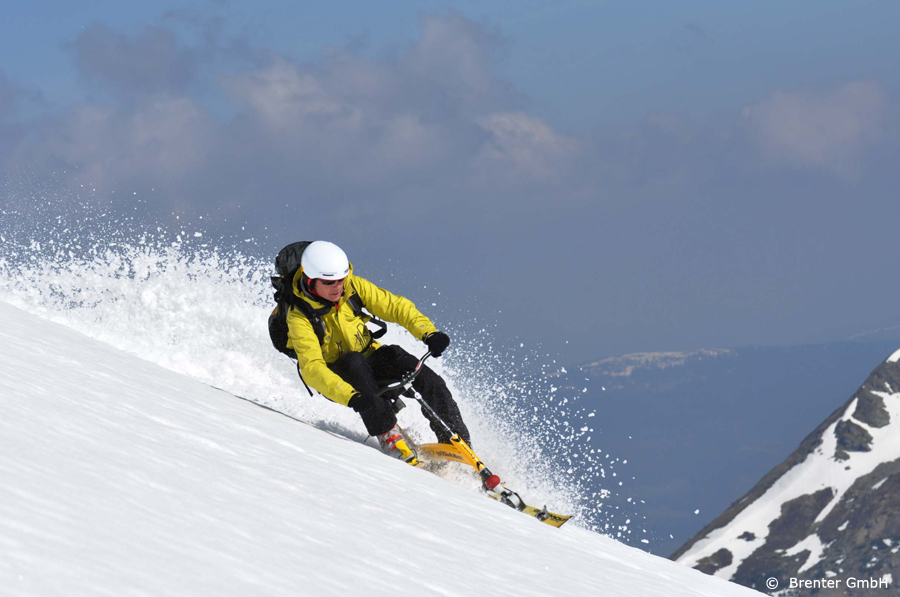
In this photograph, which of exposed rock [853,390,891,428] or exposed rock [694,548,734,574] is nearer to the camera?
exposed rock [694,548,734,574]

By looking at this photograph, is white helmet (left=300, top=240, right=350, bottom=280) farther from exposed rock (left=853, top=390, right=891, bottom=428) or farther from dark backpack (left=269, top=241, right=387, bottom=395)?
exposed rock (left=853, top=390, right=891, bottom=428)

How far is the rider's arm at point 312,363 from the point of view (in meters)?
6.98

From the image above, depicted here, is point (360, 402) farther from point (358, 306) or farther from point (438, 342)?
point (358, 306)

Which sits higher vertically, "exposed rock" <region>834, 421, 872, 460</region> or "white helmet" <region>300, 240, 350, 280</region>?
Answer: "exposed rock" <region>834, 421, 872, 460</region>

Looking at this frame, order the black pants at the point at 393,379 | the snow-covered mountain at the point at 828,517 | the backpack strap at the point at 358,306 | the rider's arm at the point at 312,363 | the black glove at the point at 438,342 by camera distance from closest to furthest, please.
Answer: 1. the rider's arm at the point at 312,363
2. the black pants at the point at 393,379
3. the black glove at the point at 438,342
4. the backpack strap at the point at 358,306
5. the snow-covered mountain at the point at 828,517

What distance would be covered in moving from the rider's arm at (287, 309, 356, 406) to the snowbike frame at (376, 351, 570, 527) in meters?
0.59

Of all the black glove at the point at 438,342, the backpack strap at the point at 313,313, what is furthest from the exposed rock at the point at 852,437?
the backpack strap at the point at 313,313

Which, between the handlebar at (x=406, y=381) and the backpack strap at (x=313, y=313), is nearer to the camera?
the backpack strap at (x=313, y=313)

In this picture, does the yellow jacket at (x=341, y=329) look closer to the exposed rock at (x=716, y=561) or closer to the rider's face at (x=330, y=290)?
the rider's face at (x=330, y=290)

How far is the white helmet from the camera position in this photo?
23.6 feet

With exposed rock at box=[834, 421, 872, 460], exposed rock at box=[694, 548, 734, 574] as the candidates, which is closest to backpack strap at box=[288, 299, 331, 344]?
exposed rock at box=[694, 548, 734, 574]

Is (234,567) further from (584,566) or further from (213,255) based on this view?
(213,255)

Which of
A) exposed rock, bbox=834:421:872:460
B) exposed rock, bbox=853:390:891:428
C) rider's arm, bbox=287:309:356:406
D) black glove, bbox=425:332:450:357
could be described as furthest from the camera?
exposed rock, bbox=853:390:891:428

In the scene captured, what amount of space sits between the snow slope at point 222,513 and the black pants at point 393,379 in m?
0.54
